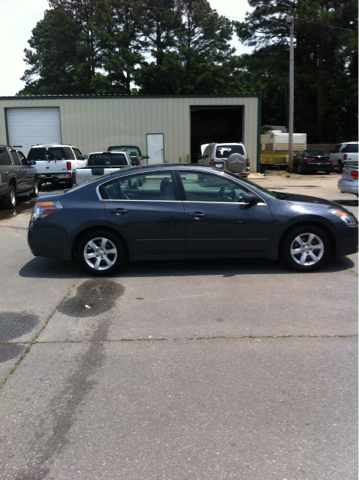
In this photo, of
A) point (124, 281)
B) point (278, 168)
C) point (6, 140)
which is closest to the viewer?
point (124, 281)

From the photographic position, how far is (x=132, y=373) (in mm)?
3635

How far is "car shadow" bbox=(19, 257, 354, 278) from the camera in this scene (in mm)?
6434

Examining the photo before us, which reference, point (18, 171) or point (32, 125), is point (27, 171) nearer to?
point (18, 171)

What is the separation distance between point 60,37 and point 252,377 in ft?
176

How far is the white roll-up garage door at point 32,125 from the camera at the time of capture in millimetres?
25906

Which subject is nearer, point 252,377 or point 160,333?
point 252,377

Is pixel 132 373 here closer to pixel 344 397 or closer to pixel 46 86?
pixel 344 397

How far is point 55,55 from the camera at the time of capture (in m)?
50.2

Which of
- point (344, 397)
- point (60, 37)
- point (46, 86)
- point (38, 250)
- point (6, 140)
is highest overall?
point (60, 37)

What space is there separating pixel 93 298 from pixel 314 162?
24705 mm

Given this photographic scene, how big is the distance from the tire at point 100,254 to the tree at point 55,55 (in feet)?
145

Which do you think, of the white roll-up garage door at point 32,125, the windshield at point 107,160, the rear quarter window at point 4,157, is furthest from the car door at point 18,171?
the white roll-up garage door at point 32,125

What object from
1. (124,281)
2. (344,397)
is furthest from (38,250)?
(344,397)

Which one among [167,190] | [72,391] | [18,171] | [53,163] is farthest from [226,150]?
[72,391]
